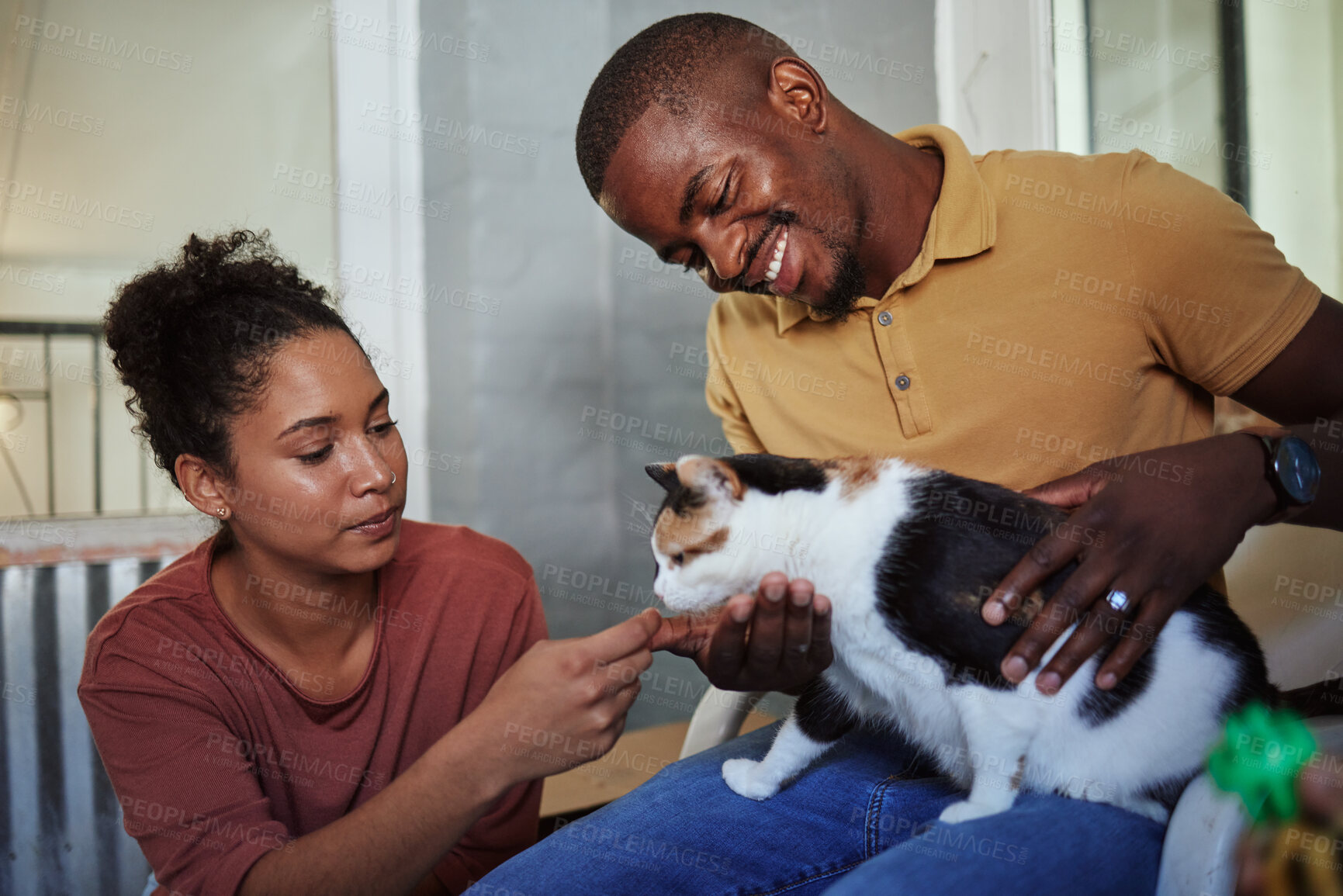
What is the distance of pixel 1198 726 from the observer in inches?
38.0

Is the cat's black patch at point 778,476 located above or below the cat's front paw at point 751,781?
above

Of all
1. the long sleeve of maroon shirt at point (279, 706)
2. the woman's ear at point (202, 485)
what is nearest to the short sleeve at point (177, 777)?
the long sleeve of maroon shirt at point (279, 706)

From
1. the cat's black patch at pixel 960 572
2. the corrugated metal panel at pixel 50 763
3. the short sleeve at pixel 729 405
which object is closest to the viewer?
the cat's black patch at pixel 960 572

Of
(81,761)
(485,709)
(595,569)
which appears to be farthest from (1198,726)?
(81,761)

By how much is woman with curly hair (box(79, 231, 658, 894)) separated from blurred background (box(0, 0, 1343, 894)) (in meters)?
0.83

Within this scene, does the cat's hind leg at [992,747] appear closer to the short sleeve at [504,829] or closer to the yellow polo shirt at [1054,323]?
the yellow polo shirt at [1054,323]

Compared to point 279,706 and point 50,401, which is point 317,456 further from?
point 50,401

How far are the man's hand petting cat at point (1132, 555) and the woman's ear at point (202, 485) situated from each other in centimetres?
106

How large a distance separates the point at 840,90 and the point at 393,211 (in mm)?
1379

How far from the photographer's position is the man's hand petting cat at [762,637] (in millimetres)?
943

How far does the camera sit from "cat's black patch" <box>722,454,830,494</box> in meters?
1.05

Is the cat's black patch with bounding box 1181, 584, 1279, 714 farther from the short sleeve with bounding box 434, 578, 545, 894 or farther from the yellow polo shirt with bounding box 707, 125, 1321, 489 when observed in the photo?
the short sleeve with bounding box 434, 578, 545, 894

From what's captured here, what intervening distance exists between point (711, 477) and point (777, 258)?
0.41 m

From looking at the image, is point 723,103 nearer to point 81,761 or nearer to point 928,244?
point 928,244
